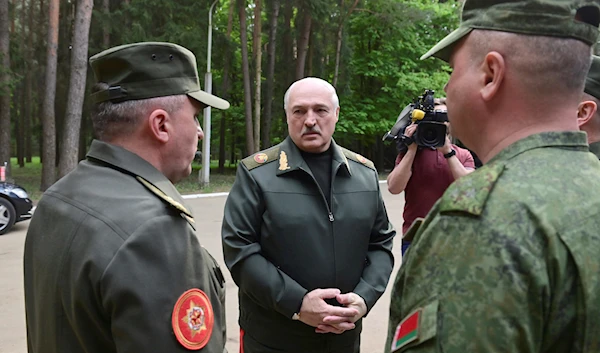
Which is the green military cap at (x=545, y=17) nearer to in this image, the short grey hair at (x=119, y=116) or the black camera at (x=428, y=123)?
the short grey hair at (x=119, y=116)

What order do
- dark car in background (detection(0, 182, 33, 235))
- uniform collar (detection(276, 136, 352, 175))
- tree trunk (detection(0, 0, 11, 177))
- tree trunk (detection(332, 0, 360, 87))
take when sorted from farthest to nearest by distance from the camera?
tree trunk (detection(332, 0, 360, 87))
tree trunk (detection(0, 0, 11, 177))
dark car in background (detection(0, 182, 33, 235))
uniform collar (detection(276, 136, 352, 175))

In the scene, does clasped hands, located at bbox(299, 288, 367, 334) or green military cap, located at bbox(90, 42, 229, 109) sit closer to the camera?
green military cap, located at bbox(90, 42, 229, 109)

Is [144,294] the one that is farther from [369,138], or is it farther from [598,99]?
[369,138]

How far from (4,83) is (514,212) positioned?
658 inches

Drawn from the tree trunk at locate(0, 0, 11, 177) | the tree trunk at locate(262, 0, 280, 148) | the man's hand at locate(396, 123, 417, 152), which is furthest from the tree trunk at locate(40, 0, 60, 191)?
the man's hand at locate(396, 123, 417, 152)

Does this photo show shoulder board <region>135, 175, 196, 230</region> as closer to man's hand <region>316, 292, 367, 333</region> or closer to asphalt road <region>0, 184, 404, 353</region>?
man's hand <region>316, 292, 367, 333</region>

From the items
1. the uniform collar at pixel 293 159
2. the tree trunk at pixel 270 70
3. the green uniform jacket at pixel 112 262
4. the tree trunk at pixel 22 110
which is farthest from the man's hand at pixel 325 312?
the tree trunk at pixel 22 110

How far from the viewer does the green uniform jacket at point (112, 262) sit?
4.38ft

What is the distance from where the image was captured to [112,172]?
61.2 inches

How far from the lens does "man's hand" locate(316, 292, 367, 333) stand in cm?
243

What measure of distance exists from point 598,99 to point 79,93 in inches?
555

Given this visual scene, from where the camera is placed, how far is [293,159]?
2.72m

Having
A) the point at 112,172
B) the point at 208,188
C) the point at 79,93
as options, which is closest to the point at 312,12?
the point at 208,188

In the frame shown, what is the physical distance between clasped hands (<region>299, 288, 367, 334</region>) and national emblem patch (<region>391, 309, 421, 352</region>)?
53.1 inches
